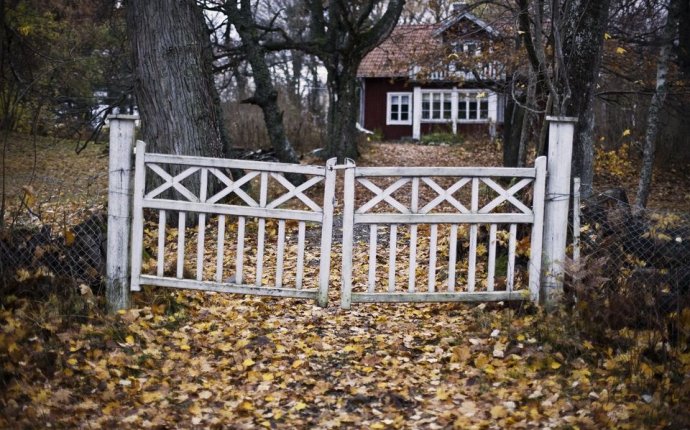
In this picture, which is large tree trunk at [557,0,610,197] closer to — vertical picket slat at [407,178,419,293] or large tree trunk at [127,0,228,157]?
vertical picket slat at [407,178,419,293]

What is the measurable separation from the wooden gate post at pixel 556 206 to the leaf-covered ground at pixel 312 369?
0.33 meters

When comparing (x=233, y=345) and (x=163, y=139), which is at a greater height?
(x=163, y=139)

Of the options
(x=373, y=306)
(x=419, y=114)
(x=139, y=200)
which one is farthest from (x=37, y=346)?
(x=419, y=114)

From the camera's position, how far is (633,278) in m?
6.75

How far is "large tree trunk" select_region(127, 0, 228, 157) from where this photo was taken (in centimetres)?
1012

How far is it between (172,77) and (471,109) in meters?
27.0

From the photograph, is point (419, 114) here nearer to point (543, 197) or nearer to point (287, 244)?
point (287, 244)

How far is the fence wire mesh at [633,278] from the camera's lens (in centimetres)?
619

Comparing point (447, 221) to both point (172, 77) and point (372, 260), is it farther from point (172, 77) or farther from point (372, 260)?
point (172, 77)

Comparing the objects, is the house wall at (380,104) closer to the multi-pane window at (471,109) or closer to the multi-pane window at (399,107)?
the multi-pane window at (399,107)

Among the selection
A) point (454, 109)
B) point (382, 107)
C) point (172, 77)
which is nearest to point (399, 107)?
point (382, 107)

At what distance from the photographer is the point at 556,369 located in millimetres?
6027

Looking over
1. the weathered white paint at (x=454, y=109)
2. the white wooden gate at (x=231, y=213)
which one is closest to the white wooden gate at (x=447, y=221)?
the white wooden gate at (x=231, y=213)

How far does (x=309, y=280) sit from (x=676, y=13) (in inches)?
466
